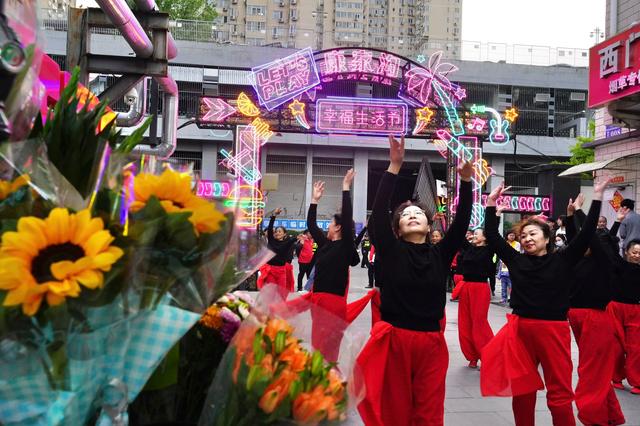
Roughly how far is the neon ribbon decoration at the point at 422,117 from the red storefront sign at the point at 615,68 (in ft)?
21.9

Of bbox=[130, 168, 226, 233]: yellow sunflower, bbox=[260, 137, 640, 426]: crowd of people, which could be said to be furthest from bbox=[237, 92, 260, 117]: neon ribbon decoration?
bbox=[130, 168, 226, 233]: yellow sunflower

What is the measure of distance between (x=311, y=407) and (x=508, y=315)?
11.9ft

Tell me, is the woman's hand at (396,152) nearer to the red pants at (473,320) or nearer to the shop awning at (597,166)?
the red pants at (473,320)

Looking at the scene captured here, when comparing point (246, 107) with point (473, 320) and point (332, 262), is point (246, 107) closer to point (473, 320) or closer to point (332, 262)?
point (473, 320)

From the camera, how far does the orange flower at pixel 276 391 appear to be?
129 cm

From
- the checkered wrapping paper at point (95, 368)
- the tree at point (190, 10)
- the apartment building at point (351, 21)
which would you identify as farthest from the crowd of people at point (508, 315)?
the apartment building at point (351, 21)

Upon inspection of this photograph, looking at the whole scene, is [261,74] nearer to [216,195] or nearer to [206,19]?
[216,195]

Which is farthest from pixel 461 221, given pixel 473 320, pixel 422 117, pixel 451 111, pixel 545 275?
pixel 451 111

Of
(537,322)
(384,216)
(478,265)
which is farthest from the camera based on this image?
(478,265)

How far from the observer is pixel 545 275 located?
4.50 meters

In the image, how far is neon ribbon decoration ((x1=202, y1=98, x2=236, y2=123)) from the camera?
58.9 feet

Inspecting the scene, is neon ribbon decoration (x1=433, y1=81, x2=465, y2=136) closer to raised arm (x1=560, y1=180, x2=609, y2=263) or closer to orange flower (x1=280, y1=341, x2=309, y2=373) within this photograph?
raised arm (x1=560, y1=180, x2=609, y2=263)

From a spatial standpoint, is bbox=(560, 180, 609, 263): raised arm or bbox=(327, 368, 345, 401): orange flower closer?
bbox=(327, 368, 345, 401): orange flower

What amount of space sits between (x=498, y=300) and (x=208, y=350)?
45.7 ft
